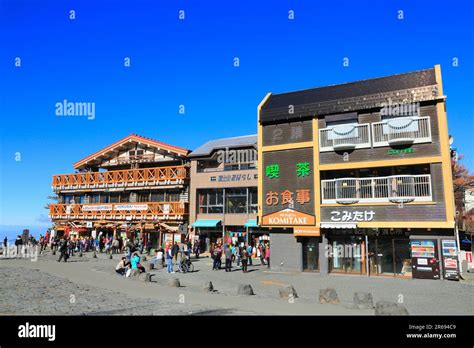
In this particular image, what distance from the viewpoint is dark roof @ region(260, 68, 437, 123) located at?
21.0 metres

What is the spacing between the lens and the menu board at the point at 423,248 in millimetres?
19344

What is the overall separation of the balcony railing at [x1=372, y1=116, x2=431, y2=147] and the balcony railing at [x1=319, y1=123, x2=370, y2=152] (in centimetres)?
54

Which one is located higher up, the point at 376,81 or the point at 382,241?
the point at 376,81

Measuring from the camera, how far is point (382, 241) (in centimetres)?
2111

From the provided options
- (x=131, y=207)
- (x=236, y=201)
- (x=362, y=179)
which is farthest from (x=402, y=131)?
(x=131, y=207)

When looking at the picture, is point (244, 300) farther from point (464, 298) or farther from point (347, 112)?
point (347, 112)

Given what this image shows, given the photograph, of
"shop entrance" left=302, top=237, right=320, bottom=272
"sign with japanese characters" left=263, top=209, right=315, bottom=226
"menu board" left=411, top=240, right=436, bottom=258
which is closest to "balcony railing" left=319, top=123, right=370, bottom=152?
"sign with japanese characters" left=263, top=209, right=315, bottom=226

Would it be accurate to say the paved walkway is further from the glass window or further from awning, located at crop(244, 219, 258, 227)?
the glass window

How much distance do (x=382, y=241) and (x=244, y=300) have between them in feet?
37.4

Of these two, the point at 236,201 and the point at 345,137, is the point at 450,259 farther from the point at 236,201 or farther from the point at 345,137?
the point at 236,201

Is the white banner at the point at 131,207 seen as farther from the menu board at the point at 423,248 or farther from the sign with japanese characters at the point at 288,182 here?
the menu board at the point at 423,248

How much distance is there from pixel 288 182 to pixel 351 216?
446 centimetres
